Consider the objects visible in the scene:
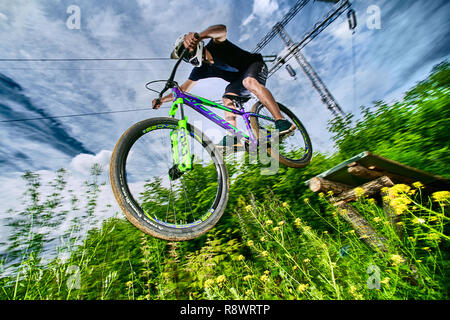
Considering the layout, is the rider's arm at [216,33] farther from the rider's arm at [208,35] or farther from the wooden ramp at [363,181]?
the wooden ramp at [363,181]

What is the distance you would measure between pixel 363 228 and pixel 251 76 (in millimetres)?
2263

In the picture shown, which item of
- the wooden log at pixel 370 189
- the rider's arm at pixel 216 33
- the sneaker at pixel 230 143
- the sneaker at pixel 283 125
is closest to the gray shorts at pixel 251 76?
the sneaker at pixel 283 125

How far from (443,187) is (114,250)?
4.32 m

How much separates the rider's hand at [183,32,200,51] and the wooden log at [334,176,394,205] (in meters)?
2.21

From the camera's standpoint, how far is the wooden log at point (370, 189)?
2.15 m

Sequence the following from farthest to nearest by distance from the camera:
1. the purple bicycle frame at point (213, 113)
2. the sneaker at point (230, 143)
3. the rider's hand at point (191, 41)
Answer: the sneaker at point (230, 143), the purple bicycle frame at point (213, 113), the rider's hand at point (191, 41)

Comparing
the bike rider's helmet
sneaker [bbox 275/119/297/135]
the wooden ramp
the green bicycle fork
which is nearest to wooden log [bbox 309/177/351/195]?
the wooden ramp

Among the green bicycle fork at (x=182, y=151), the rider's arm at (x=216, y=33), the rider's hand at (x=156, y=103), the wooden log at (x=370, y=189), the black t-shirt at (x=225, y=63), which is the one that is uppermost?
the black t-shirt at (x=225, y=63)

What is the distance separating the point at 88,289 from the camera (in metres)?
2.18

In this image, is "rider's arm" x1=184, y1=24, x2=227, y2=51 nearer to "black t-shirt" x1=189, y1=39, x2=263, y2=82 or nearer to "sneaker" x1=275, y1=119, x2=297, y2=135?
"black t-shirt" x1=189, y1=39, x2=263, y2=82

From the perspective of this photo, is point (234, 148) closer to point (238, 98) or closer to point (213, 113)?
point (213, 113)

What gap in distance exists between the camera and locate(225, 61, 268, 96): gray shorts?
291 cm
